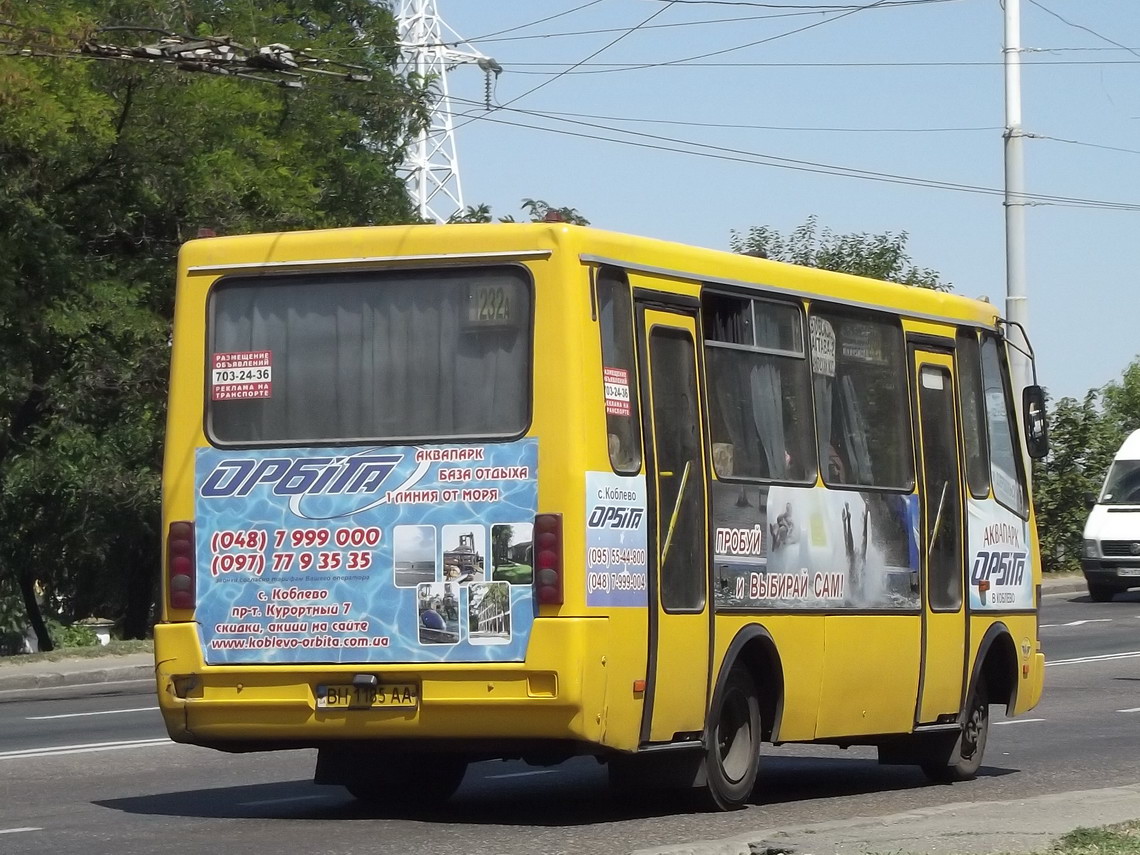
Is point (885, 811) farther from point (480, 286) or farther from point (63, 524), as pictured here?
point (63, 524)

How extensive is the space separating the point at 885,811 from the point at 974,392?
3336 mm

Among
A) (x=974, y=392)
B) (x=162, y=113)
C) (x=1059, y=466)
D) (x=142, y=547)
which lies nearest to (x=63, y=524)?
(x=142, y=547)

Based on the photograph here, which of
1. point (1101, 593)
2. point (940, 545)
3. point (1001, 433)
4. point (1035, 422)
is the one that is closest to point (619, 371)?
point (940, 545)

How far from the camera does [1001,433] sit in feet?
46.1

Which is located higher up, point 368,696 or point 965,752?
point 368,696

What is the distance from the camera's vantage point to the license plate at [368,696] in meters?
9.83

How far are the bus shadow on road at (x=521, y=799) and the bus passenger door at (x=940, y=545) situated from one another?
63 cm

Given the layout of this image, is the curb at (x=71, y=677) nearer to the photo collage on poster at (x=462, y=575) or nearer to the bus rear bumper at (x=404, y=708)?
the bus rear bumper at (x=404, y=708)

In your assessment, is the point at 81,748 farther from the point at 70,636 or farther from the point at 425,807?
the point at 70,636

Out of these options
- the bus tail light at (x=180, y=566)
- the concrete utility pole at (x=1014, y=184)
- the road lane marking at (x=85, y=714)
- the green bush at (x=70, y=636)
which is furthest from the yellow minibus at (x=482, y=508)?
the green bush at (x=70, y=636)

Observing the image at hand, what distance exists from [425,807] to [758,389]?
2.81m

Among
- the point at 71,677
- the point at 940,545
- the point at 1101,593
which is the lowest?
the point at 71,677

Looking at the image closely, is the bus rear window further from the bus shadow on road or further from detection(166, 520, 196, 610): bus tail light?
the bus shadow on road

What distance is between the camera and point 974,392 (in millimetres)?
13695
